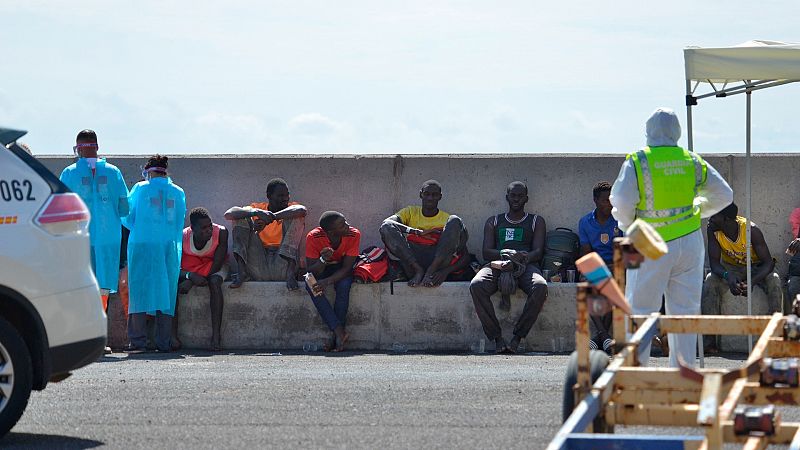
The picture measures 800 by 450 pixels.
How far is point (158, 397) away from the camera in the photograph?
9.83 m

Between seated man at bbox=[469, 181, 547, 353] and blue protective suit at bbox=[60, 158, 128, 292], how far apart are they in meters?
3.56

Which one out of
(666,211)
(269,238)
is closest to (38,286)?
(666,211)

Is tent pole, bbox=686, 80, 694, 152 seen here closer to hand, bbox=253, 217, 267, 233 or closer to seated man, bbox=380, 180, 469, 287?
seated man, bbox=380, 180, 469, 287

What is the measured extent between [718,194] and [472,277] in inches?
207

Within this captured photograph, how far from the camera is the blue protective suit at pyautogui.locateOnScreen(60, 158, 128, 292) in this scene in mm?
13812

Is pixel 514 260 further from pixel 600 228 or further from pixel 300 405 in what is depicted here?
pixel 300 405

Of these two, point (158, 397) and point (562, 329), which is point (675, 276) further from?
Answer: point (562, 329)

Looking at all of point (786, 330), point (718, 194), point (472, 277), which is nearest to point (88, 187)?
point (472, 277)

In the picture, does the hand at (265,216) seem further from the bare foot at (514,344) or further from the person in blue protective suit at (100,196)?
the bare foot at (514,344)

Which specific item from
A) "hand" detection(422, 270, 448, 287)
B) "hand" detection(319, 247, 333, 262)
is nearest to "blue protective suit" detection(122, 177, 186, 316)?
"hand" detection(319, 247, 333, 262)

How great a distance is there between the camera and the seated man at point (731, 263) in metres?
14.0

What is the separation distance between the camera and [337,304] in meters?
14.5

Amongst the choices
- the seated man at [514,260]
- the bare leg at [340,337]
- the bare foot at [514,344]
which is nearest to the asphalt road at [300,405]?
the bare foot at [514,344]

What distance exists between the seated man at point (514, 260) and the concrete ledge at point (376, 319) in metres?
0.27
